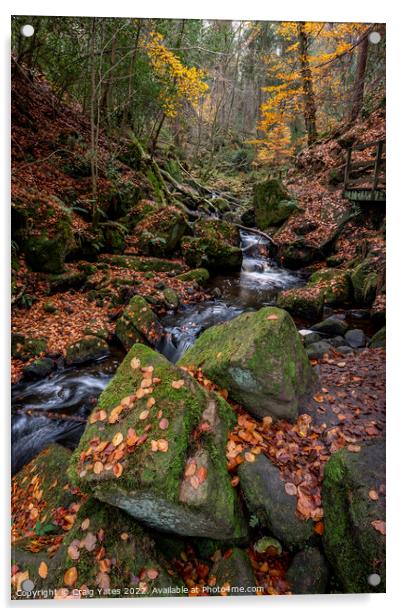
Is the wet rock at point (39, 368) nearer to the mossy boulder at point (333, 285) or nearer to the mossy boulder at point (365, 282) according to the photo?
the mossy boulder at point (333, 285)

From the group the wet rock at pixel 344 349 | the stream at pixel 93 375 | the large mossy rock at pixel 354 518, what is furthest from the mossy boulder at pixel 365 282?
the large mossy rock at pixel 354 518

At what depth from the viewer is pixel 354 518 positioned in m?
1.98

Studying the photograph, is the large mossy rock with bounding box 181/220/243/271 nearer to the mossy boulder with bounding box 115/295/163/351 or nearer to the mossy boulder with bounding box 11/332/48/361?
the mossy boulder with bounding box 115/295/163/351

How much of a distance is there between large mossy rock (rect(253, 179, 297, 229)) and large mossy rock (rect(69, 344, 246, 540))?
7532 millimetres

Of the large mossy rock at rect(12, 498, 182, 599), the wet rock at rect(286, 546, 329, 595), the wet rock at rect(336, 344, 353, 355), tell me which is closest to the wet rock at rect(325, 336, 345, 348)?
the wet rock at rect(336, 344, 353, 355)

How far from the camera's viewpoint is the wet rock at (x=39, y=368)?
385 centimetres

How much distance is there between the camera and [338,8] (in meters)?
2.80

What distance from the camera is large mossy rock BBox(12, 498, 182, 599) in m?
2.01

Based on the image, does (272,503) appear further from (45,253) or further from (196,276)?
(196,276)

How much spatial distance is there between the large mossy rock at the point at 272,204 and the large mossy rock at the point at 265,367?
6.59m

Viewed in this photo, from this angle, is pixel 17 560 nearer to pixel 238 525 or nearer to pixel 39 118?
pixel 238 525

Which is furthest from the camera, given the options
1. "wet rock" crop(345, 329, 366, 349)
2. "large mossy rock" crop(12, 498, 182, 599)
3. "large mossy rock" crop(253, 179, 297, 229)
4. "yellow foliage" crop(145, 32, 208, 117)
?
"large mossy rock" crop(253, 179, 297, 229)

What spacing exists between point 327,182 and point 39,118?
22.6 feet

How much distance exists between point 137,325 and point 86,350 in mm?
814
